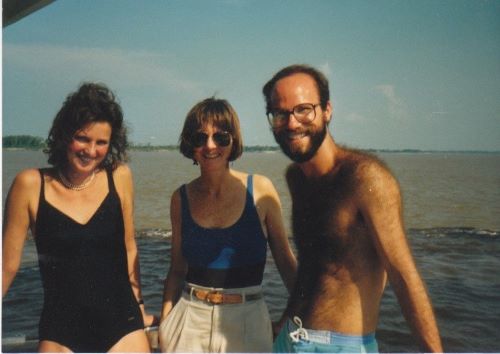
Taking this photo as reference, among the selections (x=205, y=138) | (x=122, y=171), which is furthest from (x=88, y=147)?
(x=205, y=138)

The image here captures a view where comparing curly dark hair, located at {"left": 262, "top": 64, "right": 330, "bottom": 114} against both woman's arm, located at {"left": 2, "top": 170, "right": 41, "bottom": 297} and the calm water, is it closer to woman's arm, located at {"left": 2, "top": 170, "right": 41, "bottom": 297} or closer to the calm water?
the calm water

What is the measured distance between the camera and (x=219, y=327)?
2340 millimetres

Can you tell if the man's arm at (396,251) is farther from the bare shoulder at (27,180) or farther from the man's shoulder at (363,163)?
the bare shoulder at (27,180)

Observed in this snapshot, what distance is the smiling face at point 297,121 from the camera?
7.16 feet

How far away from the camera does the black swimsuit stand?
236cm

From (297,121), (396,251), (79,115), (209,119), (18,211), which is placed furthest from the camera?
(209,119)

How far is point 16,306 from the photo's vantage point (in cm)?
751

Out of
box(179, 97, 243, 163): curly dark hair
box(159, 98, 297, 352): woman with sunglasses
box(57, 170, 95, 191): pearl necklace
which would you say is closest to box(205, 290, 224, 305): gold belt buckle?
box(159, 98, 297, 352): woman with sunglasses

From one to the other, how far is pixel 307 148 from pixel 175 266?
1.16 m

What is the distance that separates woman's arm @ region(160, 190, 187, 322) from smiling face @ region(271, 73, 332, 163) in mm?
831

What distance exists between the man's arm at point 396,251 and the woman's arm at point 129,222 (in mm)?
1476

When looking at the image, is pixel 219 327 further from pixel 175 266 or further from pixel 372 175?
pixel 372 175

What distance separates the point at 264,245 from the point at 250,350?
620 mm

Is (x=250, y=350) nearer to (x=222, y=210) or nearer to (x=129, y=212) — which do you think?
(x=222, y=210)
